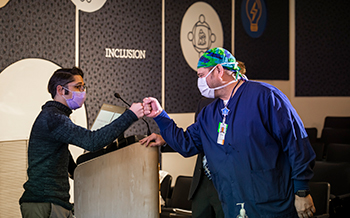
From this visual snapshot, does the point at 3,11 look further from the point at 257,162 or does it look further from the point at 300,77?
the point at 300,77

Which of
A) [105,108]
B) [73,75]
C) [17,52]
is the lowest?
[105,108]

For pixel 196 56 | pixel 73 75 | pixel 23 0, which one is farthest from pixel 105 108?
pixel 196 56

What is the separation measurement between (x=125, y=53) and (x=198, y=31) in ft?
4.71

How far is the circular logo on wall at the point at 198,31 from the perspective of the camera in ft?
18.6

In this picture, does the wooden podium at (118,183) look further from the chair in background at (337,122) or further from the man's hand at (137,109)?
the chair in background at (337,122)

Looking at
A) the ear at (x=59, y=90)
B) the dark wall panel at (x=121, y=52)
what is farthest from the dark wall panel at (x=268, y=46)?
the ear at (x=59, y=90)

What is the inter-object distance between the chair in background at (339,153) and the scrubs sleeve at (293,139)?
286cm

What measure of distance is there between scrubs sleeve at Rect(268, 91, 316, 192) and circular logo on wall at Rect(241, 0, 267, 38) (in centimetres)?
460

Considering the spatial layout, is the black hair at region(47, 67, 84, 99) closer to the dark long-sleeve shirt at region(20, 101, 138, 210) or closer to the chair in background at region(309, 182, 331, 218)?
the dark long-sleeve shirt at region(20, 101, 138, 210)

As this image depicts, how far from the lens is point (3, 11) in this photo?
4.03m

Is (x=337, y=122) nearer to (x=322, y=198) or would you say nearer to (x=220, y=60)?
(x=322, y=198)

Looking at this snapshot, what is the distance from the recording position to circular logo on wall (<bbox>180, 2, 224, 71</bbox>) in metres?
5.68

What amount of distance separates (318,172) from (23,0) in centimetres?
391

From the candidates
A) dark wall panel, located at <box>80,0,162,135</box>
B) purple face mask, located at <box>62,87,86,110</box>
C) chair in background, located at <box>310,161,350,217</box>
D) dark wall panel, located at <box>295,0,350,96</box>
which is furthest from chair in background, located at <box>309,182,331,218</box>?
dark wall panel, located at <box>295,0,350,96</box>
